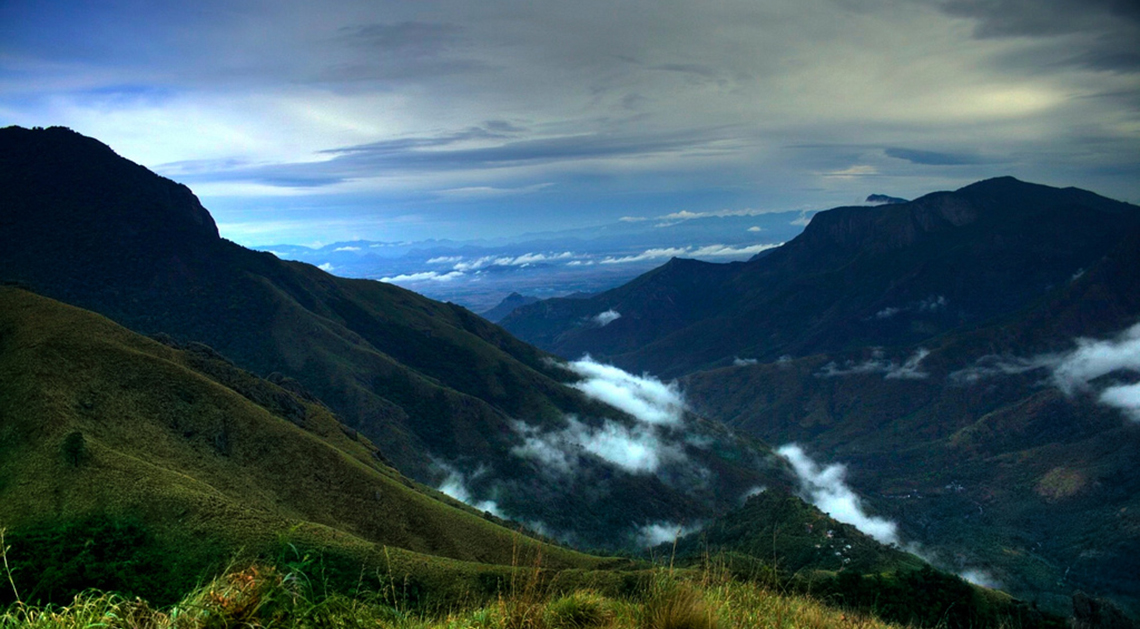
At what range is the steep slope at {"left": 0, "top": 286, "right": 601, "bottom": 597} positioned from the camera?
4464 centimetres

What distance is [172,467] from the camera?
188 feet

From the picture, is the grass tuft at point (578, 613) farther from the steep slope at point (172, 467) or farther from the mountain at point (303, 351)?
the mountain at point (303, 351)

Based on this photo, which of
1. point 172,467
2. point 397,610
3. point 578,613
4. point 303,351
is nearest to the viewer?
point 397,610

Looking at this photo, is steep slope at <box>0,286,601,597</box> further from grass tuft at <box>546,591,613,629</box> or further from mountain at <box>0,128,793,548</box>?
mountain at <box>0,128,793,548</box>

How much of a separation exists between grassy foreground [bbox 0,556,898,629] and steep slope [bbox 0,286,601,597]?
36.9 m

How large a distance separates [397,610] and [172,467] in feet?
199

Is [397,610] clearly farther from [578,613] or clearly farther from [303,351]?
[303,351]

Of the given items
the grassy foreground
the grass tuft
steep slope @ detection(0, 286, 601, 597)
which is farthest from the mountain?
the grass tuft

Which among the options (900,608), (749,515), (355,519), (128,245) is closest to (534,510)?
(749,515)

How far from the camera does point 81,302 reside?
160m

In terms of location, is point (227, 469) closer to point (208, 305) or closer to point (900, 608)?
point (900, 608)

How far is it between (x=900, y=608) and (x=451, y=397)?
491 ft

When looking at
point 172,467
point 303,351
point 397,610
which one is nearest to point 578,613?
point 397,610

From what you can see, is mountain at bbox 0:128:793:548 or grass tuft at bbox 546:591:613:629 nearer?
grass tuft at bbox 546:591:613:629
